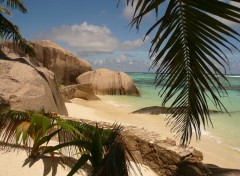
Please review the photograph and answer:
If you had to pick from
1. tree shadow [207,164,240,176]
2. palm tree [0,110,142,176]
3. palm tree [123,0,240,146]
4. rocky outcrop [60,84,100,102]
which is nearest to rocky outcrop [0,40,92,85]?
rocky outcrop [60,84,100,102]

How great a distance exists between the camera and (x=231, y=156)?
799 centimetres

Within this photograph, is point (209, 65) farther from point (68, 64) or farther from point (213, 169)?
point (68, 64)

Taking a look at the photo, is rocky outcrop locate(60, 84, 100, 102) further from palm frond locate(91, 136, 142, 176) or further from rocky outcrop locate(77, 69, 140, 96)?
palm frond locate(91, 136, 142, 176)

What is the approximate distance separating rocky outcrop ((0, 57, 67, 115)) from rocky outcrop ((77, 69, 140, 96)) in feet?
51.4

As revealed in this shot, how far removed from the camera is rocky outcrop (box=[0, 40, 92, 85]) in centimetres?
2575

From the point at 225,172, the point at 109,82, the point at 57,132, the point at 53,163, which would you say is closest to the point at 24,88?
the point at 53,163

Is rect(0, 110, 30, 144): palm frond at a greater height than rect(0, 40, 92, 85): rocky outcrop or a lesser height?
lesser

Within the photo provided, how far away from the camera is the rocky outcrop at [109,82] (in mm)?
23922

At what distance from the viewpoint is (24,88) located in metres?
7.11

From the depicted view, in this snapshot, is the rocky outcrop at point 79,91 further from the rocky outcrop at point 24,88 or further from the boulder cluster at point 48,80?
the rocky outcrop at point 24,88

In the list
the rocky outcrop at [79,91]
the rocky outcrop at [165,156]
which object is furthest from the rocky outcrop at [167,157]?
the rocky outcrop at [79,91]

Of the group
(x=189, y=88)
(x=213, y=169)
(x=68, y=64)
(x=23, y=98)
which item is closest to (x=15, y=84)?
(x=23, y=98)

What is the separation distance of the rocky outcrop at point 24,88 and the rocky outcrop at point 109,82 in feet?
51.4

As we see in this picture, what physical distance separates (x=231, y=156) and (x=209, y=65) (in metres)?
6.71
